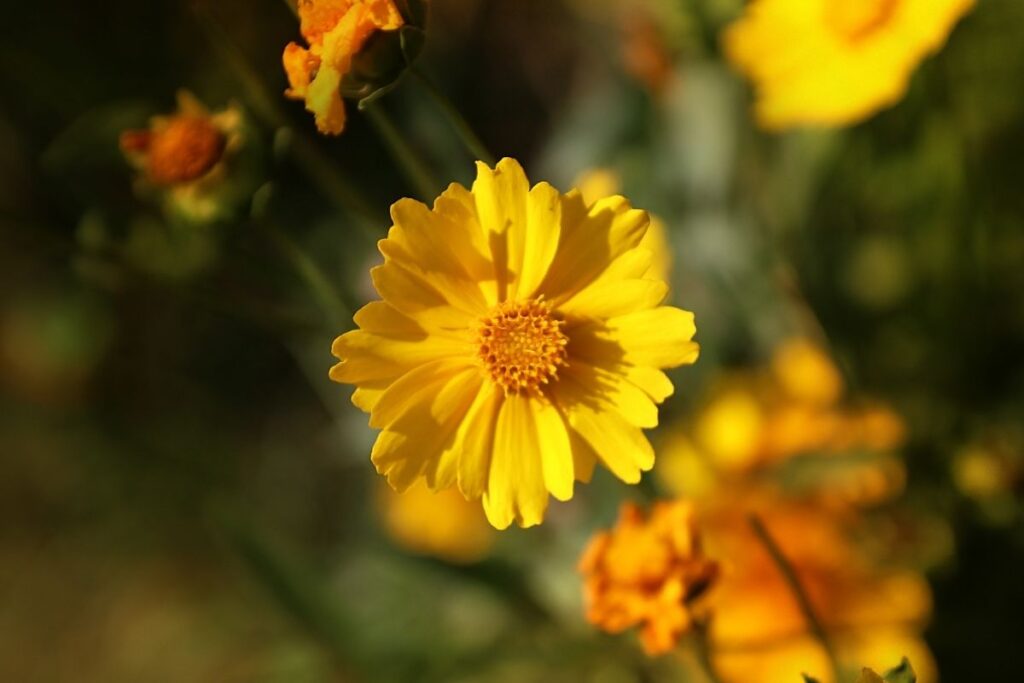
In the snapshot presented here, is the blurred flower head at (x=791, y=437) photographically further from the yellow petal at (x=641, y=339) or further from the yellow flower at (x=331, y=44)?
the yellow flower at (x=331, y=44)

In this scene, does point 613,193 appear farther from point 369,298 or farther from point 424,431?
point 424,431

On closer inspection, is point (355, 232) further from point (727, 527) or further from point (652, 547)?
A: point (652, 547)

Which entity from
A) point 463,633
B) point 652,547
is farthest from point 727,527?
point 463,633

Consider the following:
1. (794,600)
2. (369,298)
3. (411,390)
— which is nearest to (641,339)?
(411,390)

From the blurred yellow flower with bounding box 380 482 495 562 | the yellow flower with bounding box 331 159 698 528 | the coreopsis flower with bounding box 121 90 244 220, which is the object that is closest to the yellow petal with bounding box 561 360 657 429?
the yellow flower with bounding box 331 159 698 528

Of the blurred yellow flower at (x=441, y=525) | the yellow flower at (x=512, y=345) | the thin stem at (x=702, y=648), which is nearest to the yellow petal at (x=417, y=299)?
the yellow flower at (x=512, y=345)

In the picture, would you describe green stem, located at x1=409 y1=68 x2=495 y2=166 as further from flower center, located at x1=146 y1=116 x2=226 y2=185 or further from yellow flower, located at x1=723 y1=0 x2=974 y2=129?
yellow flower, located at x1=723 y1=0 x2=974 y2=129

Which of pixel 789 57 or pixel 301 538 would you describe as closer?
pixel 789 57
